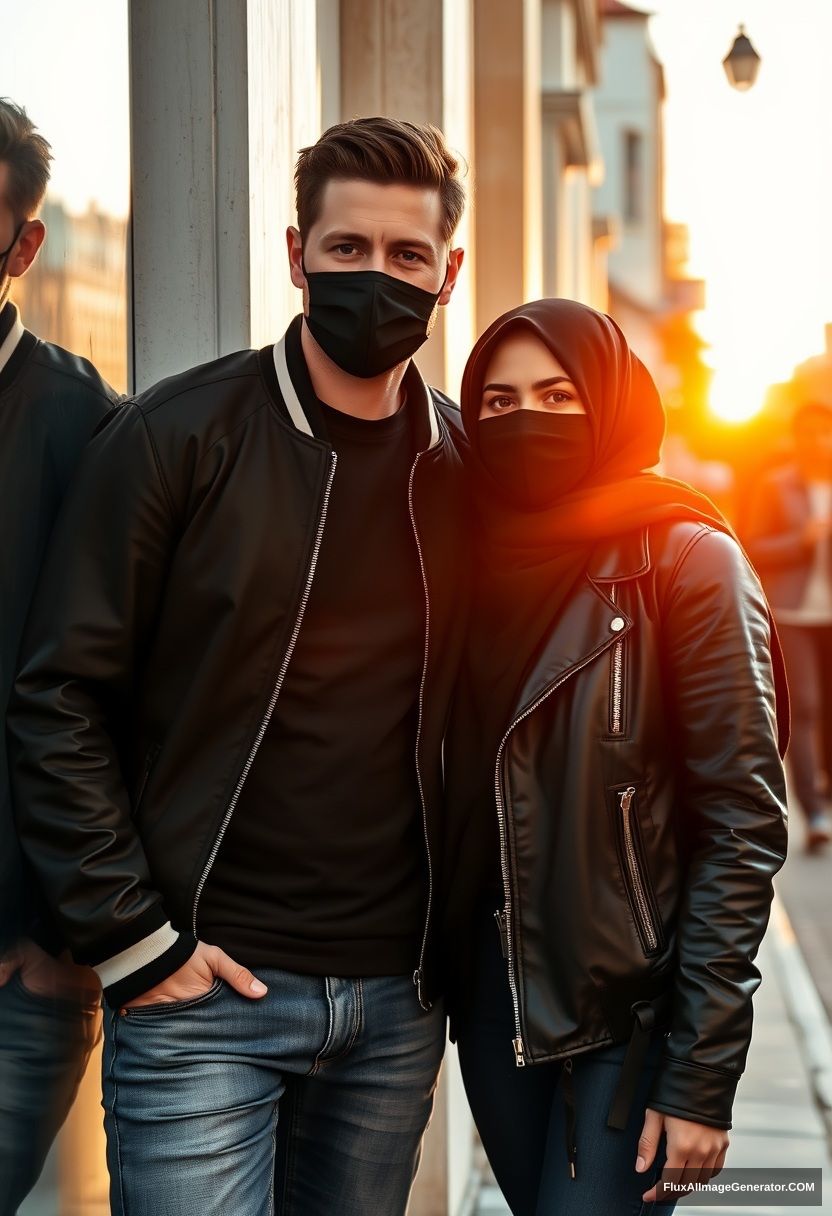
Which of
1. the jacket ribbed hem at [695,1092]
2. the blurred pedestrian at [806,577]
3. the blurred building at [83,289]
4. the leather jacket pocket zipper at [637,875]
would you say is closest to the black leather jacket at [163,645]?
the blurred building at [83,289]

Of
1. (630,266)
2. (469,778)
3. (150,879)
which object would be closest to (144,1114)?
(150,879)

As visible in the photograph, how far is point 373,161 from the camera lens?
2588 millimetres

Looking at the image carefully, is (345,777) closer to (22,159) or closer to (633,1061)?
(633,1061)

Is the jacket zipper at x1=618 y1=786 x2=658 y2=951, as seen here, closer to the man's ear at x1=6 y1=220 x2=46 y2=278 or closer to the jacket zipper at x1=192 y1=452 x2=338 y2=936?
the jacket zipper at x1=192 y1=452 x2=338 y2=936

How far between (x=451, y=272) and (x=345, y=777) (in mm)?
940

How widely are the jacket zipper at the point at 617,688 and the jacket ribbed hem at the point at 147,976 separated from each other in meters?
0.78

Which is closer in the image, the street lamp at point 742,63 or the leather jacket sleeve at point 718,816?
the leather jacket sleeve at point 718,816

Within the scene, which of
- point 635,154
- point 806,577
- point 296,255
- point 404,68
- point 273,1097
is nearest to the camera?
point 273,1097

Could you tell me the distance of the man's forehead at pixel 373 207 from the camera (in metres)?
2.60

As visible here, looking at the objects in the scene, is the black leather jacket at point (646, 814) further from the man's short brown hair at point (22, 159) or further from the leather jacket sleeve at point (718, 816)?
the man's short brown hair at point (22, 159)

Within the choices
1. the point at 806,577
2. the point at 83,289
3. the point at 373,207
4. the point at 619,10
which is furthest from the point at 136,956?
the point at 619,10

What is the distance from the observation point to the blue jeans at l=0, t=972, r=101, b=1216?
2473 mm

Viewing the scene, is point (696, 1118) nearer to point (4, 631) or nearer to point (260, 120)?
point (4, 631)

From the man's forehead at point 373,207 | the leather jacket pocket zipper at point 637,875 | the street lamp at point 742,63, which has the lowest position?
the leather jacket pocket zipper at point 637,875
